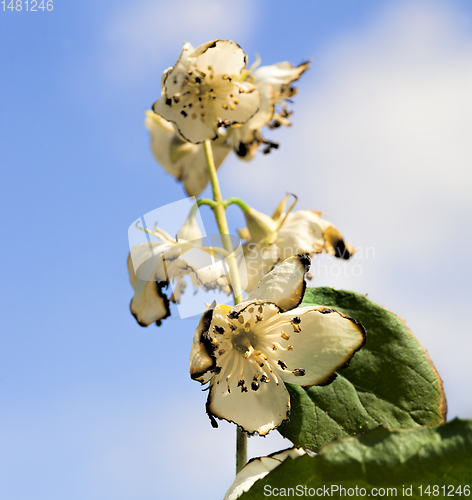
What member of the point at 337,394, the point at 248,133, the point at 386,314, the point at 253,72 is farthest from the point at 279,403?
the point at 253,72

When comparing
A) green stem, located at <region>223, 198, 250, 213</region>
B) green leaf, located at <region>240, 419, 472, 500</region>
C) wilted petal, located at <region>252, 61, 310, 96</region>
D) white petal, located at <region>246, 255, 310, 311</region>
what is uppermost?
wilted petal, located at <region>252, 61, 310, 96</region>

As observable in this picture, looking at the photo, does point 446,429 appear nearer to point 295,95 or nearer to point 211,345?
point 211,345

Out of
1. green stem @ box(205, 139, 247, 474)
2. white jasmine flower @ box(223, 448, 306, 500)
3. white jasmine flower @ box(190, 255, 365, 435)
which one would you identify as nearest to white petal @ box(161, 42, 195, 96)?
green stem @ box(205, 139, 247, 474)

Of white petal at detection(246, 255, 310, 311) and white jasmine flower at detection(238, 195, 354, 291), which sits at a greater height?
white jasmine flower at detection(238, 195, 354, 291)

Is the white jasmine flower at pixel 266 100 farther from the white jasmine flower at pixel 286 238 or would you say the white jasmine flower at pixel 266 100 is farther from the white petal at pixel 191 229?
the white petal at pixel 191 229

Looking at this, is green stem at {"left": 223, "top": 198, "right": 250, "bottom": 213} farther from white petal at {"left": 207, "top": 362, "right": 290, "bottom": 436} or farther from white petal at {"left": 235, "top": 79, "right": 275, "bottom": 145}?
white petal at {"left": 207, "top": 362, "right": 290, "bottom": 436}

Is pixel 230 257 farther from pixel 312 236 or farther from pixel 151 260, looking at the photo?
pixel 312 236
